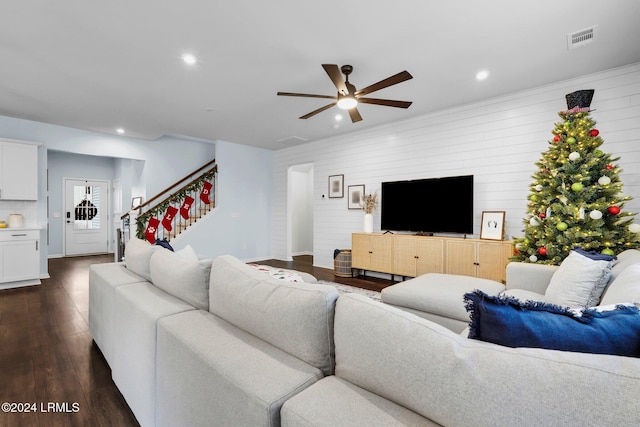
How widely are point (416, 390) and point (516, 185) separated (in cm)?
417

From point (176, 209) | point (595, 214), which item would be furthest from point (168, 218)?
point (595, 214)

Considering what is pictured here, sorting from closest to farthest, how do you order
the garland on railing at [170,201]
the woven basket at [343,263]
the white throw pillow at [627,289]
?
the white throw pillow at [627,289] → the woven basket at [343,263] → the garland on railing at [170,201]

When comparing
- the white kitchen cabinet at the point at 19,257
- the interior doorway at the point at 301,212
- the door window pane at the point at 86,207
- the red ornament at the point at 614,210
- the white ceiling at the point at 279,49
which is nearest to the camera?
the white ceiling at the point at 279,49

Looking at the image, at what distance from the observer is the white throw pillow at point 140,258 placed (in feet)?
7.51

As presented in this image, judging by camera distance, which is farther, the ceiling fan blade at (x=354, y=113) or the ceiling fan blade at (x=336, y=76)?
the ceiling fan blade at (x=354, y=113)

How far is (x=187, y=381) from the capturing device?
1.19 m

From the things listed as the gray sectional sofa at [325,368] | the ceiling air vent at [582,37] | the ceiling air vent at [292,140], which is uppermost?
the ceiling air vent at [582,37]

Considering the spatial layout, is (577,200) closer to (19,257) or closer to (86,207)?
(19,257)

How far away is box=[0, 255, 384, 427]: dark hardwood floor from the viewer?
185 cm

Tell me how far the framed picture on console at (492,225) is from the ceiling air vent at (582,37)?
6.56 feet

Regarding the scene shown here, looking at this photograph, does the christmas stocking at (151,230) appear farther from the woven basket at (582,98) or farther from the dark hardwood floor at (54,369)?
the woven basket at (582,98)

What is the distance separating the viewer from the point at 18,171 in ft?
16.2

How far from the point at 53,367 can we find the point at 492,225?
4923mm

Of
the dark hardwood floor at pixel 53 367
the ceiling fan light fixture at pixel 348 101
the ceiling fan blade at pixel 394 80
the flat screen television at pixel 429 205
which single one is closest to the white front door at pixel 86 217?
the dark hardwood floor at pixel 53 367
